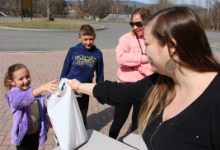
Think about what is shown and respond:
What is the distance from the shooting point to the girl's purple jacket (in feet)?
5.31

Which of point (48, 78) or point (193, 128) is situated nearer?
point (193, 128)

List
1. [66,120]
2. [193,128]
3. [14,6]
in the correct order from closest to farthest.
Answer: [193,128] → [66,120] → [14,6]

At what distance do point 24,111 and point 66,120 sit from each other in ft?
1.98

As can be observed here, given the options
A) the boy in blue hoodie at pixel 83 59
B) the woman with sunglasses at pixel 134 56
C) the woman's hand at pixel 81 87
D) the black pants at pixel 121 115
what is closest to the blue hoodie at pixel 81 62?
the boy in blue hoodie at pixel 83 59

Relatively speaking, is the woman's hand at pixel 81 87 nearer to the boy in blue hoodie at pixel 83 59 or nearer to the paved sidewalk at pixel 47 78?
the boy in blue hoodie at pixel 83 59

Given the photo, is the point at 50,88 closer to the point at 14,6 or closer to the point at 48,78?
the point at 48,78

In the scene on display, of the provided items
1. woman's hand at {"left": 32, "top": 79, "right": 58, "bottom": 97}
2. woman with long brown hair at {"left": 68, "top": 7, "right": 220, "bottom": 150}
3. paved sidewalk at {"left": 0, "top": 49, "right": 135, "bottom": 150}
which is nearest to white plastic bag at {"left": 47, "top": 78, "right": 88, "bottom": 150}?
woman's hand at {"left": 32, "top": 79, "right": 58, "bottom": 97}

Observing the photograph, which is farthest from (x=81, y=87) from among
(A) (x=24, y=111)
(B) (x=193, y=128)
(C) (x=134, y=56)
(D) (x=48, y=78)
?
(D) (x=48, y=78)

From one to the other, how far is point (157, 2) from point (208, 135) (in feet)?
97.9

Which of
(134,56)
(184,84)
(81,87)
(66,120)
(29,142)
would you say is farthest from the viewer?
(134,56)

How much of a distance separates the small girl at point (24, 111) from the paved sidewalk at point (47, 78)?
2.53ft

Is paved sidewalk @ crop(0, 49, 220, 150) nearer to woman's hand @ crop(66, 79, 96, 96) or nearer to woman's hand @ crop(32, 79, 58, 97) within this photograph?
woman's hand @ crop(66, 79, 96, 96)

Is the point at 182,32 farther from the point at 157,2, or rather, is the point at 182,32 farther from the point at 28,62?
the point at 157,2

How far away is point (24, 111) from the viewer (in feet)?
5.90
